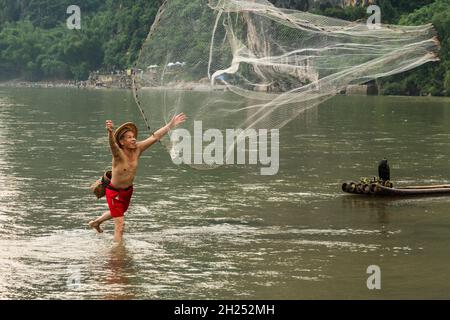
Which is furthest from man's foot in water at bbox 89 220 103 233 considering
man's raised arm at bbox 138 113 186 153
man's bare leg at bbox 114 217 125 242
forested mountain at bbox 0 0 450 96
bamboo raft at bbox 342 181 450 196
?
forested mountain at bbox 0 0 450 96

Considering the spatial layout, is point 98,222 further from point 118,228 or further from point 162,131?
point 162,131

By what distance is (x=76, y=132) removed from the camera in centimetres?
3422

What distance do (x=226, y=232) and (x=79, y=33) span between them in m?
148

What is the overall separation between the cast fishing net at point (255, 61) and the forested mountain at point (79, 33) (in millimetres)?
74134

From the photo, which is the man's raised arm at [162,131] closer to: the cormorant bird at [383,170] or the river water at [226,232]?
the river water at [226,232]

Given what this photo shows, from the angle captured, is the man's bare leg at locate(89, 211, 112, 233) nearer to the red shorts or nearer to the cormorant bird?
the red shorts

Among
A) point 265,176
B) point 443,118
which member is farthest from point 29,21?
point 265,176

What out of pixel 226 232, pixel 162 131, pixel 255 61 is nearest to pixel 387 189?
pixel 255 61

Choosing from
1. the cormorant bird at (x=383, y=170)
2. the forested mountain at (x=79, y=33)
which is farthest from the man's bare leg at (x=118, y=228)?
the forested mountain at (x=79, y=33)

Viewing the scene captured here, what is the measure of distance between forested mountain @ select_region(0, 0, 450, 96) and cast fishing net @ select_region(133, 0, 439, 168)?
7413 cm

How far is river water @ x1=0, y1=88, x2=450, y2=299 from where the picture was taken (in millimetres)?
11945
